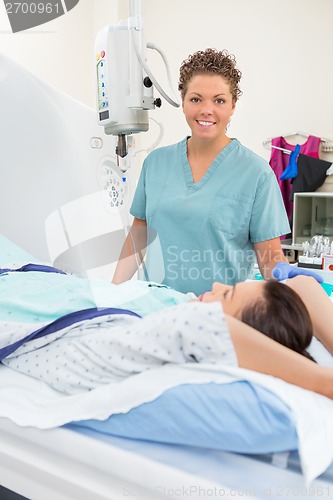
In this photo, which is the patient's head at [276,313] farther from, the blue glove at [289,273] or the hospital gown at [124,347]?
the blue glove at [289,273]

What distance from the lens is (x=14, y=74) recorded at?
2.00 meters

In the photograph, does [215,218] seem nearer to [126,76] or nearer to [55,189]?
[126,76]

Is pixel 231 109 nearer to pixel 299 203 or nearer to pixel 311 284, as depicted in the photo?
pixel 311 284

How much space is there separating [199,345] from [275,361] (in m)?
0.12

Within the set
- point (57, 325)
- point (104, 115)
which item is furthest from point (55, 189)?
point (57, 325)

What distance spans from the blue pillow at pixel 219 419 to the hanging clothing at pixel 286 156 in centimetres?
325

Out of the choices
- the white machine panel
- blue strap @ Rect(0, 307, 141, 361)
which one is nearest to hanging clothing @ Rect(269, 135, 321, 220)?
the white machine panel

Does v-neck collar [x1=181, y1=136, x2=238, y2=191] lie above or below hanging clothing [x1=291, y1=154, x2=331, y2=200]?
above

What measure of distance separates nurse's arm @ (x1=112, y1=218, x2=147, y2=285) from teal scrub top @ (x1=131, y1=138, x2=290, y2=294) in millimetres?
98

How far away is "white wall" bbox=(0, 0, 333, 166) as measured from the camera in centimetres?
383

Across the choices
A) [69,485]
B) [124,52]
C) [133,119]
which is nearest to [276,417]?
[69,485]

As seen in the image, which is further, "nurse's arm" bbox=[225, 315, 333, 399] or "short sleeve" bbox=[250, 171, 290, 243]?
"short sleeve" bbox=[250, 171, 290, 243]

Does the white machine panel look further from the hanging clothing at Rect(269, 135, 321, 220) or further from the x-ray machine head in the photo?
the hanging clothing at Rect(269, 135, 321, 220)

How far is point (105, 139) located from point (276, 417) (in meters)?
1.60
